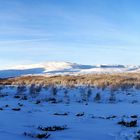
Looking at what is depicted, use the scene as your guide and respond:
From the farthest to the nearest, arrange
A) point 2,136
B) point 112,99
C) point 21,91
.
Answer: point 21,91, point 112,99, point 2,136

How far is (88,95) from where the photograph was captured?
38.7 metres

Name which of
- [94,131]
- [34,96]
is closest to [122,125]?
[94,131]

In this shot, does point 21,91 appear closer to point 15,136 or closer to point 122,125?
point 122,125

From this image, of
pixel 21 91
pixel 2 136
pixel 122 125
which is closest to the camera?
pixel 2 136

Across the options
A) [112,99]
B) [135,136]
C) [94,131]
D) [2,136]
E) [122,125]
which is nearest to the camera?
[2,136]

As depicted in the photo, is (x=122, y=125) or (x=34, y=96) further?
(x=34, y=96)

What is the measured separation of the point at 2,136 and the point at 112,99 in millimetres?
26711

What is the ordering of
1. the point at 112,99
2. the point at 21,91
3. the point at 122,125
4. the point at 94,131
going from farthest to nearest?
the point at 21,91 < the point at 112,99 < the point at 122,125 < the point at 94,131

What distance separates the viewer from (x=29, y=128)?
13.3 metres

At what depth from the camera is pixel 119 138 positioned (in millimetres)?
11367

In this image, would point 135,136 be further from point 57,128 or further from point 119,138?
point 57,128

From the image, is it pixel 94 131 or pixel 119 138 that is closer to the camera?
pixel 119 138

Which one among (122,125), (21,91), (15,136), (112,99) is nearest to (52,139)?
(15,136)

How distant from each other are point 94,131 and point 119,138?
144 centimetres
